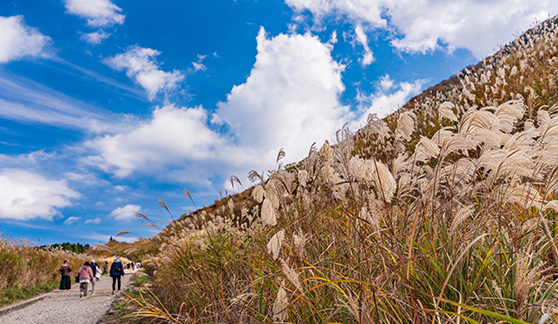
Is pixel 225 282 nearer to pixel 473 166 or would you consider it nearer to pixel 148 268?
pixel 473 166

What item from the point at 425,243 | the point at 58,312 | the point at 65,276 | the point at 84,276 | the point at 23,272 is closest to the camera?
the point at 425,243

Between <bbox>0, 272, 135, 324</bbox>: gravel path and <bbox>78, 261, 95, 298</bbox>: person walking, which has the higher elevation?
<bbox>78, 261, 95, 298</bbox>: person walking

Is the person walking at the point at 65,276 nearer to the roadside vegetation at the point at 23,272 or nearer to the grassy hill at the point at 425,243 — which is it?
the roadside vegetation at the point at 23,272

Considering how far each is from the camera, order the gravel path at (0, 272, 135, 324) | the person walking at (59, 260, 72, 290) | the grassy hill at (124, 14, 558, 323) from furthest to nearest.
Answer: the person walking at (59, 260, 72, 290)
the gravel path at (0, 272, 135, 324)
the grassy hill at (124, 14, 558, 323)

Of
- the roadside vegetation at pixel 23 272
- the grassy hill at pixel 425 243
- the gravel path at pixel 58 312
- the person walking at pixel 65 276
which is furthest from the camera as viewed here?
the person walking at pixel 65 276

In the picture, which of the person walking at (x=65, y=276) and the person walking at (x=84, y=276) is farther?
the person walking at (x=65, y=276)

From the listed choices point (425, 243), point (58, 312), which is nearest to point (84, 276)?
point (58, 312)

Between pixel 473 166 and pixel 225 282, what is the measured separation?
115 inches

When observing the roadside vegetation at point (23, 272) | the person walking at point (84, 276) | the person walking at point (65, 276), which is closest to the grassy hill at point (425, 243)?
the person walking at point (84, 276)

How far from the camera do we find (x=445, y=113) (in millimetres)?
3312

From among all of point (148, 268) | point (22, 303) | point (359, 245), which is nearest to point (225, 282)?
point (359, 245)

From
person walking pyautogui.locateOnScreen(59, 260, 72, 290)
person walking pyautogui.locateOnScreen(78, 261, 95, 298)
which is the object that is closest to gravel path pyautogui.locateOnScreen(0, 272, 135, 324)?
person walking pyautogui.locateOnScreen(78, 261, 95, 298)

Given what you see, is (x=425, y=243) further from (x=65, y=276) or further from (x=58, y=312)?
(x=65, y=276)

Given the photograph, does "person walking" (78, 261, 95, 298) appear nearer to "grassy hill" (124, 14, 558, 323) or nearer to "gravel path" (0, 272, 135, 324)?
"gravel path" (0, 272, 135, 324)
